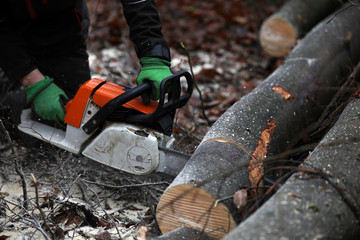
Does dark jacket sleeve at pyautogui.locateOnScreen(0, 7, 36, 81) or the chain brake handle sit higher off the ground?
dark jacket sleeve at pyautogui.locateOnScreen(0, 7, 36, 81)

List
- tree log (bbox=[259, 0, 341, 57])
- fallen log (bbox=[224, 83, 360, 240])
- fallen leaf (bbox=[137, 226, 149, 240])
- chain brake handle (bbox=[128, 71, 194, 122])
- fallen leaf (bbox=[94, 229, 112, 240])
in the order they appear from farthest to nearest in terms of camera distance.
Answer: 1. tree log (bbox=[259, 0, 341, 57])
2. chain brake handle (bbox=[128, 71, 194, 122])
3. fallen leaf (bbox=[94, 229, 112, 240])
4. fallen leaf (bbox=[137, 226, 149, 240])
5. fallen log (bbox=[224, 83, 360, 240])

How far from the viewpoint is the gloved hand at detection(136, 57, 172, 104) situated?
2471 mm

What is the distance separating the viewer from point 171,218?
1981 mm

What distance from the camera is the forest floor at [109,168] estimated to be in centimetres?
231

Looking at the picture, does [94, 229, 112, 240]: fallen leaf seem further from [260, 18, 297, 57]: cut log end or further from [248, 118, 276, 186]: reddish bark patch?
[260, 18, 297, 57]: cut log end

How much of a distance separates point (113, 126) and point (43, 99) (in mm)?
629

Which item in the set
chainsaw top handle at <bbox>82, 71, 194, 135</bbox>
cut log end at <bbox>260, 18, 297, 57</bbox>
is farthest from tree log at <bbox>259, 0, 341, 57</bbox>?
chainsaw top handle at <bbox>82, 71, 194, 135</bbox>

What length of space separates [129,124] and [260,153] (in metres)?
0.79

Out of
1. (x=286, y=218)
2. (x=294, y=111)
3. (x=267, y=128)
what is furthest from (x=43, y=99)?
(x=286, y=218)

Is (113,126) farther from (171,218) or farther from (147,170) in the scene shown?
(171,218)

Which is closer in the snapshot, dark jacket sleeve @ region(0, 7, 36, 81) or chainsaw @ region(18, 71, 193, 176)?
chainsaw @ region(18, 71, 193, 176)

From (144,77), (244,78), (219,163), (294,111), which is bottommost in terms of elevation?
(244,78)

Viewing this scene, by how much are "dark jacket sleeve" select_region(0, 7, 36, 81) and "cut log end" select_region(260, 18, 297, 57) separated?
2.96 metres

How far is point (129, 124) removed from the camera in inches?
96.6
